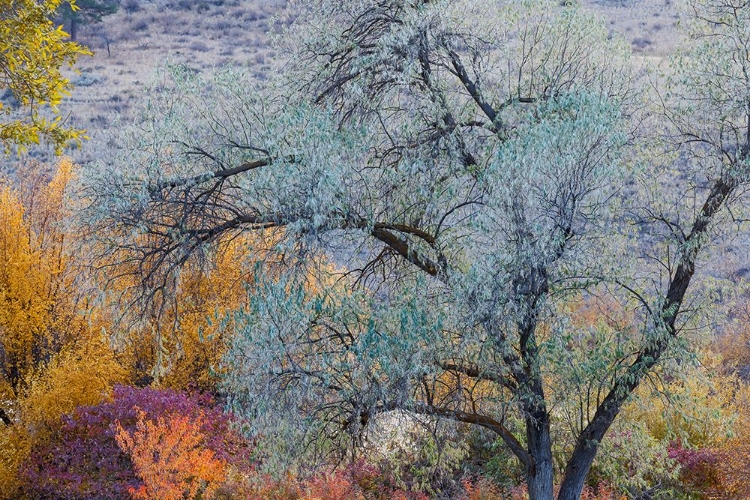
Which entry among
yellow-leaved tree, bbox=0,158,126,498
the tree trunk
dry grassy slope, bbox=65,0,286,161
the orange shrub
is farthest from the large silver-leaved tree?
dry grassy slope, bbox=65,0,286,161

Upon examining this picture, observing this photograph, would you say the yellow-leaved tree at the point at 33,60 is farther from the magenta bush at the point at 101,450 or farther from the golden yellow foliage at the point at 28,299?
the golden yellow foliage at the point at 28,299

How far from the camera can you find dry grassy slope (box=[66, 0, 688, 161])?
53.0 metres

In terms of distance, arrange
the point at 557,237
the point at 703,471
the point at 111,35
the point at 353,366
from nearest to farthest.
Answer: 1. the point at 557,237
2. the point at 353,366
3. the point at 703,471
4. the point at 111,35

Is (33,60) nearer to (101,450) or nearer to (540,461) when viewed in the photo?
(540,461)

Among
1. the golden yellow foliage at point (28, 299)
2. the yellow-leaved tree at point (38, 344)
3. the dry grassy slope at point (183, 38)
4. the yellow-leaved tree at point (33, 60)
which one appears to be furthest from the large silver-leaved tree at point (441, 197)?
the dry grassy slope at point (183, 38)

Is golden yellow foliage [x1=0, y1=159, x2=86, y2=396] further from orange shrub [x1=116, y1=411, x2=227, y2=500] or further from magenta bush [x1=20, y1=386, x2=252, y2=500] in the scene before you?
orange shrub [x1=116, y1=411, x2=227, y2=500]

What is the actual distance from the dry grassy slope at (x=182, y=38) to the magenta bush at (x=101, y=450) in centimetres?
3146

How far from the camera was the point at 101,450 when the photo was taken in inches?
727

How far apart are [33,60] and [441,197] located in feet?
15.6

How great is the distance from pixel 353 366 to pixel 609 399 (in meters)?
3.53

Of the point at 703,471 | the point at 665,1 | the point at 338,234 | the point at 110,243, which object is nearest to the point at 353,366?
the point at 338,234

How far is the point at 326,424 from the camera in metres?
9.10

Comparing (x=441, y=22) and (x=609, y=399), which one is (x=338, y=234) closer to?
(x=441, y=22)

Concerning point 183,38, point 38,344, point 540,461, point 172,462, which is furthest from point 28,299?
point 183,38
